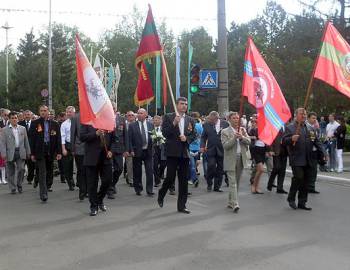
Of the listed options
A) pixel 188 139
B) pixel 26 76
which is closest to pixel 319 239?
pixel 188 139

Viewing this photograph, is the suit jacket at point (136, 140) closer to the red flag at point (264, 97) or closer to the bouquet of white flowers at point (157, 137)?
the bouquet of white flowers at point (157, 137)

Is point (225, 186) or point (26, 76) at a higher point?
point (26, 76)

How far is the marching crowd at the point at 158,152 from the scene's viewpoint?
9539 mm

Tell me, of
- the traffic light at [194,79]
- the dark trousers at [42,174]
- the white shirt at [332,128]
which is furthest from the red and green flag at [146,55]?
the white shirt at [332,128]

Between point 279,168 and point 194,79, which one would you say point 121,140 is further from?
point 194,79

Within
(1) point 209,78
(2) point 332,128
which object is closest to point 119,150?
(1) point 209,78

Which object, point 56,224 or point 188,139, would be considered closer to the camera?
point 56,224

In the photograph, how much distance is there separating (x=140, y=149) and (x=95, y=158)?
285 cm

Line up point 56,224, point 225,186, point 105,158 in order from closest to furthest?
point 56,224, point 105,158, point 225,186

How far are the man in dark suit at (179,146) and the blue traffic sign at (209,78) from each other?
7.59 meters

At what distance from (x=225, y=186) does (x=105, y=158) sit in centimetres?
509

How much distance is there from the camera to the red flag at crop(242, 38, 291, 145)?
905 cm

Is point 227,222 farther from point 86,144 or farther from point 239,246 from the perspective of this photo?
point 86,144

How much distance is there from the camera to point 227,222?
8711 mm
